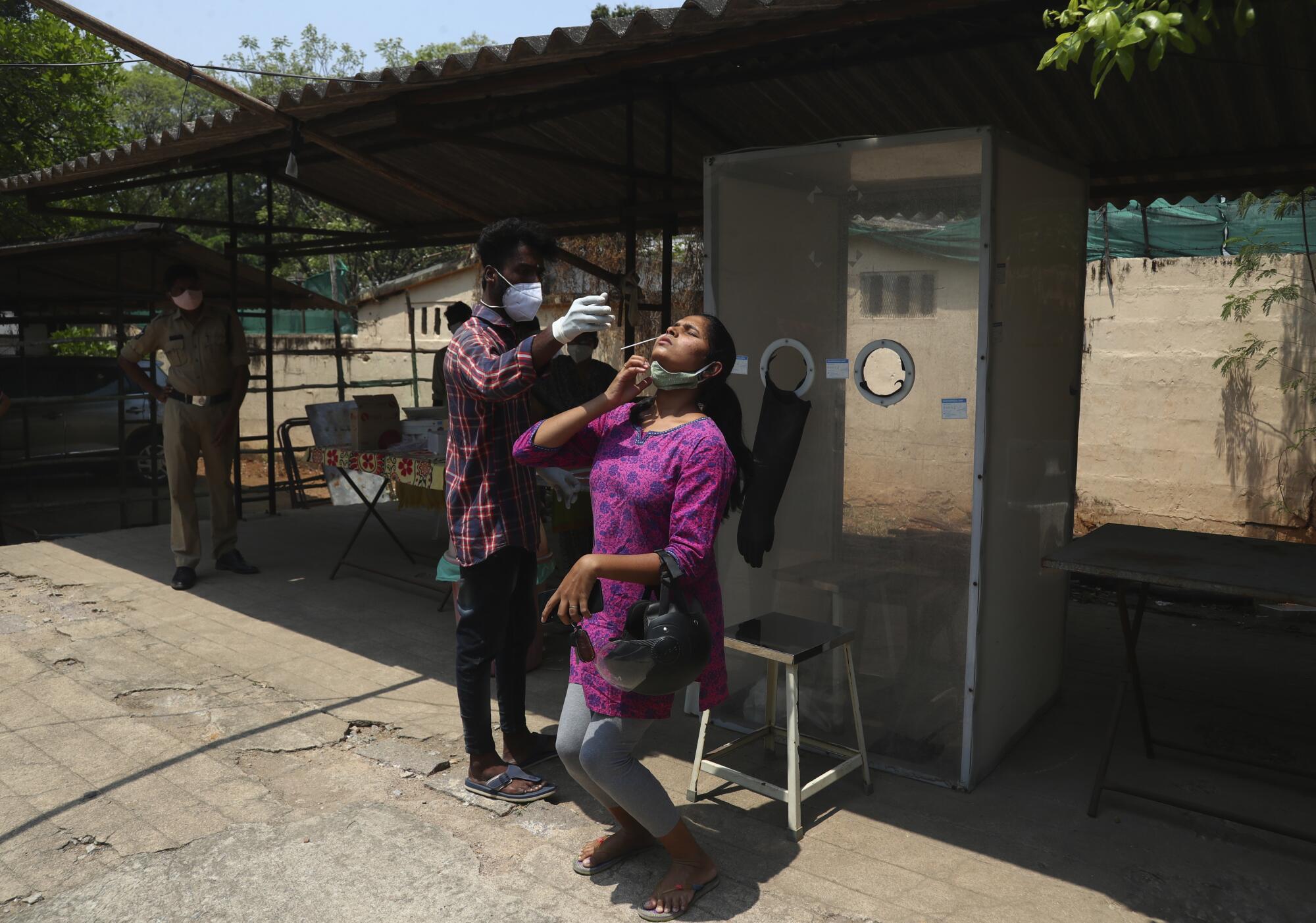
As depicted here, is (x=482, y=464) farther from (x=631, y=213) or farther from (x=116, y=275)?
(x=116, y=275)

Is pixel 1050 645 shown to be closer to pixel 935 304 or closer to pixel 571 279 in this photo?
pixel 935 304

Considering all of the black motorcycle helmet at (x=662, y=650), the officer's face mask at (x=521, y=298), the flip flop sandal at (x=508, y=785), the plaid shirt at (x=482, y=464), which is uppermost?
the officer's face mask at (x=521, y=298)

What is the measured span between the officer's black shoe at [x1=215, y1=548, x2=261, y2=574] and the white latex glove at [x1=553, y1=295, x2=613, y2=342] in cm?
476

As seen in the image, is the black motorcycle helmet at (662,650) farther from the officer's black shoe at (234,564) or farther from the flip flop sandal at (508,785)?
the officer's black shoe at (234,564)

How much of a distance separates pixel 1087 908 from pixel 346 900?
214 centimetres

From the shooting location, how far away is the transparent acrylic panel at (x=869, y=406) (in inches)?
147

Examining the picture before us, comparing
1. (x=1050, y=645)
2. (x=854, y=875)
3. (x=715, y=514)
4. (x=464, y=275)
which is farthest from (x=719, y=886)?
(x=464, y=275)

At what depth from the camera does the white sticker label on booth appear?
3.72m

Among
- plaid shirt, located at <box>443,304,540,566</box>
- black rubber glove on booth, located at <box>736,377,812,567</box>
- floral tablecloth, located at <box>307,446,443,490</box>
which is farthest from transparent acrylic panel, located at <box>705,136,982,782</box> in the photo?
floral tablecloth, located at <box>307,446,443,490</box>

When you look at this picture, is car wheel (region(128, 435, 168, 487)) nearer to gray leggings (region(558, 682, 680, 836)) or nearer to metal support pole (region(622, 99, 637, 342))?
metal support pole (region(622, 99, 637, 342))

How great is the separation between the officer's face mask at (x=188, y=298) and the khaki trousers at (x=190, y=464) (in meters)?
0.63

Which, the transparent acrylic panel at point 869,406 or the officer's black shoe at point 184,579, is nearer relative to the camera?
the transparent acrylic panel at point 869,406

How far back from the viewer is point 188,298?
6469 mm

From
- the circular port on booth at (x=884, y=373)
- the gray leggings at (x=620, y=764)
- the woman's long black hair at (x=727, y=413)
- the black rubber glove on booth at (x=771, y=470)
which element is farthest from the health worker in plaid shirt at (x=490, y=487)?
the circular port on booth at (x=884, y=373)
